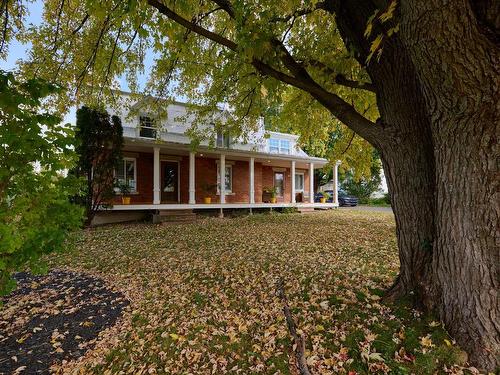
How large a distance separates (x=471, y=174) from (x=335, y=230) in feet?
28.2

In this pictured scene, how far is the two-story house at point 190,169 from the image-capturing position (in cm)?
1471

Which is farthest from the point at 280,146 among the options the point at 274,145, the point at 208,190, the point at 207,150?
the point at 207,150

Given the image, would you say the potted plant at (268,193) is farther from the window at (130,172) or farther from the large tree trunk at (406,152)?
the large tree trunk at (406,152)

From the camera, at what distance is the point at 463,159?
2824 millimetres

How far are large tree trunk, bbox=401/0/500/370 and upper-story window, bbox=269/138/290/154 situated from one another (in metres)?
19.8

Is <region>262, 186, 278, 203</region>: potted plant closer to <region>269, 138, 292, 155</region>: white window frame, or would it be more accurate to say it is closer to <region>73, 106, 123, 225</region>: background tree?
<region>269, 138, 292, 155</region>: white window frame

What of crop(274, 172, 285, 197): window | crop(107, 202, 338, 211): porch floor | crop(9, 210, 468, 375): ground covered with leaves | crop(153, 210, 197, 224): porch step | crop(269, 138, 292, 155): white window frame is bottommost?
crop(9, 210, 468, 375): ground covered with leaves

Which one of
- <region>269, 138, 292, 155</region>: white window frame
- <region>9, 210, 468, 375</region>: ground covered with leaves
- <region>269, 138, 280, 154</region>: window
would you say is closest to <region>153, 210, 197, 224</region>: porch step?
<region>9, 210, 468, 375</region>: ground covered with leaves

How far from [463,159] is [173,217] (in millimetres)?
13330

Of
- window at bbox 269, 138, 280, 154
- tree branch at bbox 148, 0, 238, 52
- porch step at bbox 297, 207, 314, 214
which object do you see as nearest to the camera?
tree branch at bbox 148, 0, 238, 52

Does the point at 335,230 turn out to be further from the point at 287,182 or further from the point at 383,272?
the point at 287,182

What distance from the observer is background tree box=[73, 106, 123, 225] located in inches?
449

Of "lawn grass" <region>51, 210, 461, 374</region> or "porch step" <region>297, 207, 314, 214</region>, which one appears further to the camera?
"porch step" <region>297, 207, 314, 214</region>

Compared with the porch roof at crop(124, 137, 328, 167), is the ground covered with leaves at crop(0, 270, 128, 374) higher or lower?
lower
